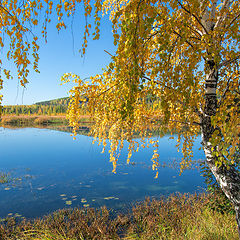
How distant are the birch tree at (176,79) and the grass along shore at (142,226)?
7.58ft

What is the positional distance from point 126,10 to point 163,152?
62.5 ft

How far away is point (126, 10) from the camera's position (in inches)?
82.8

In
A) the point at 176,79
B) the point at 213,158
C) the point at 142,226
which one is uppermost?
the point at 176,79

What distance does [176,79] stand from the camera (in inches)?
94.0

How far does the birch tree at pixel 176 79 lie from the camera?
2.10 metres

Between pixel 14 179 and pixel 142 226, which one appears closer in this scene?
pixel 142 226

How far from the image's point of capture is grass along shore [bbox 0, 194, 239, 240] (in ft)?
16.4

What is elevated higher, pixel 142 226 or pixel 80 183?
pixel 142 226

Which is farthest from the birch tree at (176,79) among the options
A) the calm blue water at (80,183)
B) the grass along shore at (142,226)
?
the calm blue water at (80,183)

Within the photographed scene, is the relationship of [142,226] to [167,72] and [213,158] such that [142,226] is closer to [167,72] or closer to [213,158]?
[213,158]

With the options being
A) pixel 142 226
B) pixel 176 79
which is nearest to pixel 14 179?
pixel 142 226

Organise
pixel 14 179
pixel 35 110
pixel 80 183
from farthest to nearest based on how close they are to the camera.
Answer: pixel 35 110
pixel 14 179
pixel 80 183

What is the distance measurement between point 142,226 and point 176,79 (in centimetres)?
564

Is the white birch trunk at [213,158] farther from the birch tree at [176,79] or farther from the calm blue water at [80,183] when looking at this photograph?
the calm blue water at [80,183]
